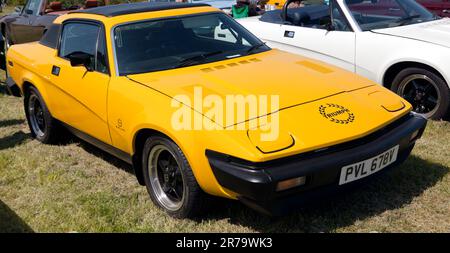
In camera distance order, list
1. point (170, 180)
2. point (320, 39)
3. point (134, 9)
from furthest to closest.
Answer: point (320, 39), point (134, 9), point (170, 180)

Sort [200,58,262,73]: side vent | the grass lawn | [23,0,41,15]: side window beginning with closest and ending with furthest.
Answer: the grass lawn < [200,58,262,73]: side vent < [23,0,41,15]: side window

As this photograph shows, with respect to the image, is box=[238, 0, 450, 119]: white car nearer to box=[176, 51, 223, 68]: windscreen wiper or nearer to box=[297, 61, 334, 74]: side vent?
box=[297, 61, 334, 74]: side vent

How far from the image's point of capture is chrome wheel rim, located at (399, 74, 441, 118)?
4871 mm

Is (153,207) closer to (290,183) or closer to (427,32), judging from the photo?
(290,183)

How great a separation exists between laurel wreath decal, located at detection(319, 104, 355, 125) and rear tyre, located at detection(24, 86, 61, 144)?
285 centimetres

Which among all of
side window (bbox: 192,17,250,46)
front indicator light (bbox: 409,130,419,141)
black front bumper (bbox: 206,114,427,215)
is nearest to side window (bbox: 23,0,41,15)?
side window (bbox: 192,17,250,46)

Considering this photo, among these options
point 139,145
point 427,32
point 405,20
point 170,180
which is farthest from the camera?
point 405,20

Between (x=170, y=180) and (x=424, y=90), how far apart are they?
3043 millimetres

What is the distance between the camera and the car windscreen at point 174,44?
145 inches

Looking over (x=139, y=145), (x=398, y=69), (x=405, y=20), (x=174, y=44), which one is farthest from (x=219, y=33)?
(x=405, y=20)

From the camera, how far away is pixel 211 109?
116 inches

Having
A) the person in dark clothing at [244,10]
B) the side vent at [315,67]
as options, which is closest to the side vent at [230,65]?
the side vent at [315,67]
